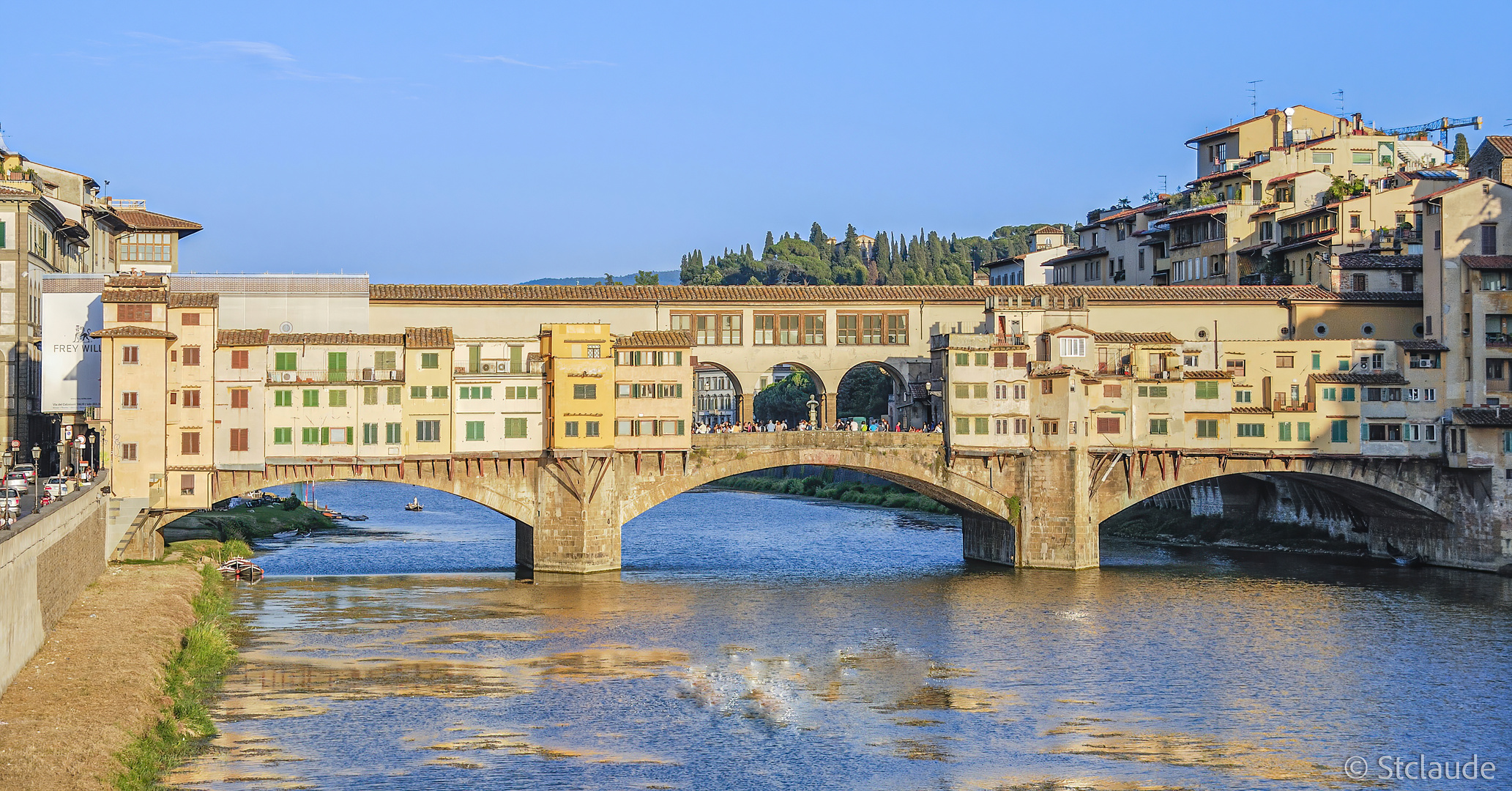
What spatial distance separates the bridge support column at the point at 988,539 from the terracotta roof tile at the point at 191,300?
35.9 meters

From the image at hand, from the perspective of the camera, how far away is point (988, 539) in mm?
76688

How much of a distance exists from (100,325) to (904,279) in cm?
13253

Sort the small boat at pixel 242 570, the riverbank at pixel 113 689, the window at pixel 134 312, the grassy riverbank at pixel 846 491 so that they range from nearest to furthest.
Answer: the riverbank at pixel 113 689
the window at pixel 134 312
the small boat at pixel 242 570
the grassy riverbank at pixel 846 491

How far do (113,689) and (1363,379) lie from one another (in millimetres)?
56822

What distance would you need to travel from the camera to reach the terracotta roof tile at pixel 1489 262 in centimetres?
7094

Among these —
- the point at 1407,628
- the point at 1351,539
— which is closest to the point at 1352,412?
the point at 1351,539

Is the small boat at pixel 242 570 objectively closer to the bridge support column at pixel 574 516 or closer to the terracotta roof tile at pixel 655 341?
the bridge support column at pixel 574 516

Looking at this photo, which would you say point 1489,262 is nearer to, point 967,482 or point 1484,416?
point 1484,416

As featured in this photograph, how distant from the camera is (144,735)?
36156mm

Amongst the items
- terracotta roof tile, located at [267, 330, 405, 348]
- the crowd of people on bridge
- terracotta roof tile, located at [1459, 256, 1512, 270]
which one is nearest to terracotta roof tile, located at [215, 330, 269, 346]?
terracotta roof tile, located at [267, 330, 405, 348]

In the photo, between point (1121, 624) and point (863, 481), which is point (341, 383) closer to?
point (1121, 624)

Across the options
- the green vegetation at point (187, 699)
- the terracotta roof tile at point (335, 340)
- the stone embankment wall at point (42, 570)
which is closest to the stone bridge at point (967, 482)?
the terracotta roof tile at point (335, 340)

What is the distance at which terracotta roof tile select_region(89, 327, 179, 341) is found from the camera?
6278cm

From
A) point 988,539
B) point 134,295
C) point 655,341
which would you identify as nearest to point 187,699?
point 134,295
